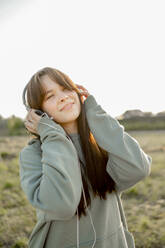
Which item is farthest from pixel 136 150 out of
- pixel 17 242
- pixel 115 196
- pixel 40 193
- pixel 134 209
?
pixel 134 209

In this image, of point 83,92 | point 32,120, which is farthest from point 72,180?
point 83,92

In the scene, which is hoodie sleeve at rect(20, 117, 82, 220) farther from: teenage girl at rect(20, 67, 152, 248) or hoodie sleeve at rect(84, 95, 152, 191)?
hoodie sleeve at rect(84, 95, 152, 191)

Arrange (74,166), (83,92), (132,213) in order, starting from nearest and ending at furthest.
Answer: (74,166) < (83,92) < (132,213)

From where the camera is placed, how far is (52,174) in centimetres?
144

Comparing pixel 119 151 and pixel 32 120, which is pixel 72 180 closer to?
pixel 119 151

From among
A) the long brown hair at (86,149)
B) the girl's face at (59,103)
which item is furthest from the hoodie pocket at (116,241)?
the girl's face at (59,103)

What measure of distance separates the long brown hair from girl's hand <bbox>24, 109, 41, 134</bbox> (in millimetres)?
77

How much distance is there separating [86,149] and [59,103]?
Result: 35 centimetres

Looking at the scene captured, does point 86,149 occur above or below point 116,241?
above

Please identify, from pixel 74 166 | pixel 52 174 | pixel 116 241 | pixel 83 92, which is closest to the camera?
pixel 52 174

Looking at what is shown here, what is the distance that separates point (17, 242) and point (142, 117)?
74.8ft

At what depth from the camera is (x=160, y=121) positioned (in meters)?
Answer: 24.4

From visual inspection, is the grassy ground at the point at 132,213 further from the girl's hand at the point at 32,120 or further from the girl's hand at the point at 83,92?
A: the girl's hand at the point at 83,92

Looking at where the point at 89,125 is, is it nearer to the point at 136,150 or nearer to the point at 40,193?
the point at 136,150
